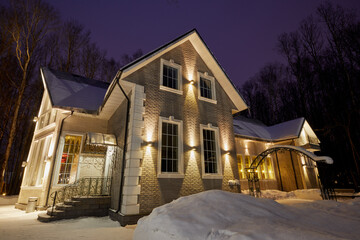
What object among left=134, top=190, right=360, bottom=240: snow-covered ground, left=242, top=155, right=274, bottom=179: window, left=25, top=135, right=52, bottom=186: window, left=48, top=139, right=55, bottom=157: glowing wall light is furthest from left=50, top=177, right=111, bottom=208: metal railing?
left=242, top=155, right=274, bottom=179: window

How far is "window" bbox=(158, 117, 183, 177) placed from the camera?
7.71 m

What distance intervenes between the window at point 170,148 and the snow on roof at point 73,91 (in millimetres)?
4894

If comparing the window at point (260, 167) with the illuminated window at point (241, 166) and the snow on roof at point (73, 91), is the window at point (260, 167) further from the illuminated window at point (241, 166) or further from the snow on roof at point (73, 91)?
the snow on roof at point (73, 91)

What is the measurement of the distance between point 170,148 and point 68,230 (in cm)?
439

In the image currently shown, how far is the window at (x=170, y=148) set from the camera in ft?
25.3

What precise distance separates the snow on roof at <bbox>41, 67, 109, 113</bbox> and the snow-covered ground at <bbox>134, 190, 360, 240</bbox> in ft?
28.4

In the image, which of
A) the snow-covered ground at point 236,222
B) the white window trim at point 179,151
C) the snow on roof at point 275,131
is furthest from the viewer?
the snow on roof at point 275,131

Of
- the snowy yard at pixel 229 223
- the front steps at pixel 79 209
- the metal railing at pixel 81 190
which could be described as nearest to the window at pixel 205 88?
the metal railing at pixel 81 190

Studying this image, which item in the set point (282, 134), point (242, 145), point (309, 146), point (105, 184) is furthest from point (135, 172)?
point (309, 146)

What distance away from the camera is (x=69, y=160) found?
10.2 metres

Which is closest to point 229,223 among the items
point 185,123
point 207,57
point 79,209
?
point 185,123

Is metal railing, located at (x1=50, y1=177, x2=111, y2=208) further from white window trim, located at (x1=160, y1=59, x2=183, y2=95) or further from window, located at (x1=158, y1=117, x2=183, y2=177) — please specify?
white window trim, located at (x1=160, y1=59, x2=183, y2=95)

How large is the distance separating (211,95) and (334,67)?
793 inches

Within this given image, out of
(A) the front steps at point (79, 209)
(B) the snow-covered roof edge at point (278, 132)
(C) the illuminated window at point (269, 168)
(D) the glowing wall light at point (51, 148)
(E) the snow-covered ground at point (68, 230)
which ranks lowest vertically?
(E) the snow-covered ground at point (68, 230)
